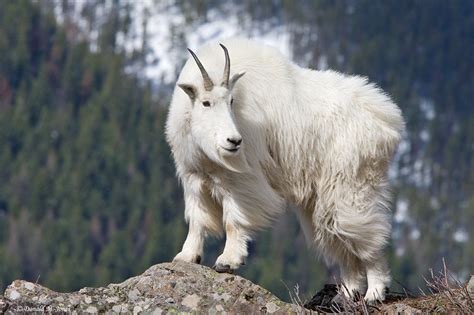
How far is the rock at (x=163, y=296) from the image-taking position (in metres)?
8.30

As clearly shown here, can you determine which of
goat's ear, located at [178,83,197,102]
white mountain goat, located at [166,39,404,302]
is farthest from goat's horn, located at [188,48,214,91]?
goat's ear, located at [178,83,197,102]

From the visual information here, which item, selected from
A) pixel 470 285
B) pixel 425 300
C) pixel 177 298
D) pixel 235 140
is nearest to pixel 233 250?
pixel 235 140

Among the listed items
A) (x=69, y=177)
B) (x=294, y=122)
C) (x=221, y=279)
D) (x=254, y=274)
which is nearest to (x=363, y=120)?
(x=294, y=122)

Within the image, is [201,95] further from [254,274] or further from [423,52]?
[423,52]

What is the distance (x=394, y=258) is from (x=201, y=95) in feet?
327

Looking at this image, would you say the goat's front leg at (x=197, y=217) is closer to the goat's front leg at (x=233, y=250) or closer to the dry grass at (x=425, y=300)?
the goat's front leg at (x=233, y=250)

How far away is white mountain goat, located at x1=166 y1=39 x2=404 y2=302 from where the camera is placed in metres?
10.3

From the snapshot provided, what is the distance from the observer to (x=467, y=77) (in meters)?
188

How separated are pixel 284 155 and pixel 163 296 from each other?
246 centimetres

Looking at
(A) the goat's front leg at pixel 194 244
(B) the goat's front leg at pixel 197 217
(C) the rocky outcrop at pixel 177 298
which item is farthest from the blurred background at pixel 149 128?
(C) the rocky outcrop at pixel 177 298

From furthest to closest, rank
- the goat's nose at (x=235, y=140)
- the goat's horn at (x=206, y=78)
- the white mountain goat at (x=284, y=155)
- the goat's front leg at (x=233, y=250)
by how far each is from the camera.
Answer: the white mountain goat at (x=284, y=155), the goat's horn at (x=206, y=78), the goat's front leg at (x=233, y=250), the goat's nose at (x=235, y=140)

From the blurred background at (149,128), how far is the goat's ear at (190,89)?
247ft

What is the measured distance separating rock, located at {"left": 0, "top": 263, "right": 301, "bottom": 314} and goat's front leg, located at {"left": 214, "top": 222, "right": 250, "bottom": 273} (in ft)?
1.01

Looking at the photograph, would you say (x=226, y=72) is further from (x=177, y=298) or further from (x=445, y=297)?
(x=445, y=297)
